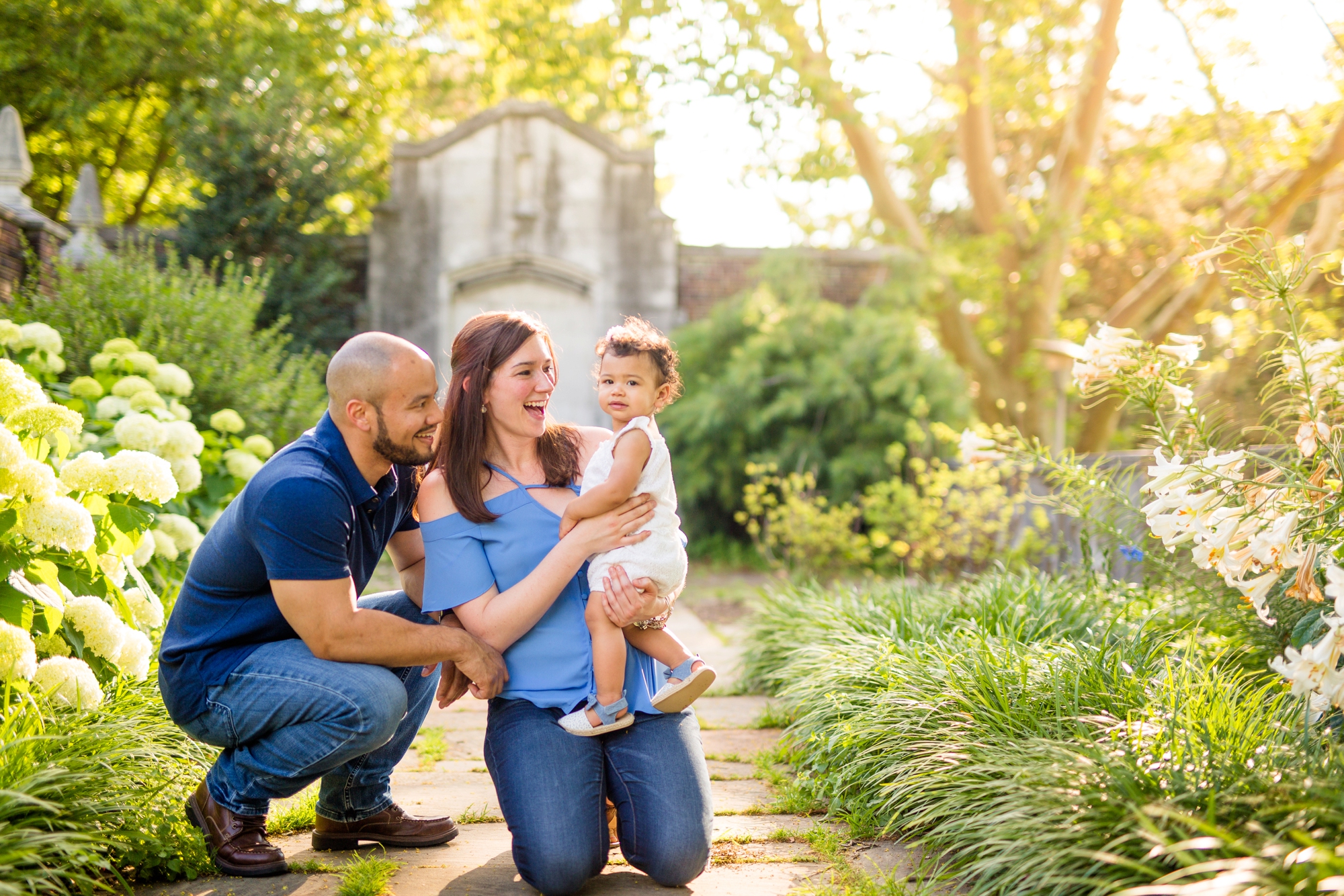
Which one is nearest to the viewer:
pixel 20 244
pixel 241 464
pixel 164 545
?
pixel 164 545

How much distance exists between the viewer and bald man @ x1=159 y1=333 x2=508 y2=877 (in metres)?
2.29

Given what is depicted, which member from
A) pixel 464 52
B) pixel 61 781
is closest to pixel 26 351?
pixel 61 781

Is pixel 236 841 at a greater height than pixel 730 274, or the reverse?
pixel 730 274

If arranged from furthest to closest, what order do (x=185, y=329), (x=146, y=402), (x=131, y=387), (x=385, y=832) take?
(x=185, y=329), (x=131, y=387), (x=146, y=402), (x=385, y=832)

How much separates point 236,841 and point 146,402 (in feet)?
8.08

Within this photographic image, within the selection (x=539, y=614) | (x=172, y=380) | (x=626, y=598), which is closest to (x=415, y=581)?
(x=539, y=614)

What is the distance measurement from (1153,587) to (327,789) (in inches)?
133

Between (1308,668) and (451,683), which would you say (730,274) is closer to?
(451,683)

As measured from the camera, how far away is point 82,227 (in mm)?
7840

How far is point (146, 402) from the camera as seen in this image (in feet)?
13.4

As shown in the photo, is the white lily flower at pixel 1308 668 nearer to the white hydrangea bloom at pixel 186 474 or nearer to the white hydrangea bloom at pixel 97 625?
the white hydrangea bloom at pixel 97 625

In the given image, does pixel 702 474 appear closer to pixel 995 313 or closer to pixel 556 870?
pixel 995 313

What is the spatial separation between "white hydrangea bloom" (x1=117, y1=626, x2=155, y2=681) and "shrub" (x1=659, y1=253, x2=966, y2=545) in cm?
633

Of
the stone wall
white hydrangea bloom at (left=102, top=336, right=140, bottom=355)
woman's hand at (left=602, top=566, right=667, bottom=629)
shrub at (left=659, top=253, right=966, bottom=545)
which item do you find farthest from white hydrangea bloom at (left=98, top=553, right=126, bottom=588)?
shrub at (left=659, top=253, right=966, bottom=545)
